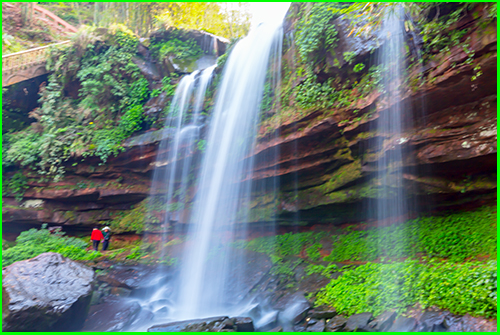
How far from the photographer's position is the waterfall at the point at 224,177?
9335 mm

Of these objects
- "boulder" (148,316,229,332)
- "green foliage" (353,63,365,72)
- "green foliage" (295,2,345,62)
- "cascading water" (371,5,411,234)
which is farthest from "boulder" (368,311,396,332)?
"green foliage" (295,2,345,62)

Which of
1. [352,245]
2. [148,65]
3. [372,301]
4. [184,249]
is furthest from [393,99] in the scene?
[148,65]

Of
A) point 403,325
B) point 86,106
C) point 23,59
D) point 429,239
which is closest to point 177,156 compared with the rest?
point 86,106

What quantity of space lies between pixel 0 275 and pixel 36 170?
721 cm

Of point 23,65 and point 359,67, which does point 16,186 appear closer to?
point 23,65

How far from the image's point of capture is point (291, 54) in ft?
33.7

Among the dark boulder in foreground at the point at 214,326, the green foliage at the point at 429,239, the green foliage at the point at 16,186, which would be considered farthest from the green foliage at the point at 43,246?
the green foliage at the point at 429,239

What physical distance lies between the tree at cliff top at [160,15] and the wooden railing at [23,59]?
3.74m

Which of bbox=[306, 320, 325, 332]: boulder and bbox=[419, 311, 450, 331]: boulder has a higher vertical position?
bbox=[419, 311, 450, 331]: boulder

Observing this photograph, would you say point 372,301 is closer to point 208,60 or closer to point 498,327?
point 498,327

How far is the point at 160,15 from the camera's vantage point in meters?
19.2

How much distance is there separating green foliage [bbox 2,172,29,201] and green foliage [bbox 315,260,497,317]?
1249 centimetres

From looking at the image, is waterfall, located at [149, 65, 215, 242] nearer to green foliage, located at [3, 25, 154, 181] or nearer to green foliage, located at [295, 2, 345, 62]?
green foliage, located at [3, 25, 154, 181]

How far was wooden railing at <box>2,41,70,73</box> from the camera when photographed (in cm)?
1365
